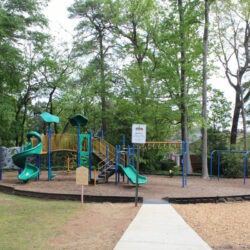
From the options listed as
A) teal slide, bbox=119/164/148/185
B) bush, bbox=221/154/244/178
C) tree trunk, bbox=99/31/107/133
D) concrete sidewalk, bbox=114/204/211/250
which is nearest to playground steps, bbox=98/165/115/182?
teal slide, bbox=119/164/148/185

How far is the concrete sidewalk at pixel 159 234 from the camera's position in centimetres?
718

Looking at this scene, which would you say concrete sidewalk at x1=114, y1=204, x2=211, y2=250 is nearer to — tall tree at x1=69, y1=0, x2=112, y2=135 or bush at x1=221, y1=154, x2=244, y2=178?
bush at x1=221, y1=154, x2=244, y2=178

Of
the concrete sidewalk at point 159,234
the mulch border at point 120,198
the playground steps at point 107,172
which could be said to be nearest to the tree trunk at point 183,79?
the playground steps at point 107,172

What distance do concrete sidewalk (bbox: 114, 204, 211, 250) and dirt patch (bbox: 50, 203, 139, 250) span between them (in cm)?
22

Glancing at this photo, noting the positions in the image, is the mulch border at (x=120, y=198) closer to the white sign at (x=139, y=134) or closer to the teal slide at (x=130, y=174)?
the white sign at (x=139, y=134)

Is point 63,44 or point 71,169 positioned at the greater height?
point 63,44

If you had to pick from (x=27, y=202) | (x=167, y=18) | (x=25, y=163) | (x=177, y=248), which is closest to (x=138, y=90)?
(x=167, y=18)

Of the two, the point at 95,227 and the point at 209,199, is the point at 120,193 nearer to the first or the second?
the point at 209,199

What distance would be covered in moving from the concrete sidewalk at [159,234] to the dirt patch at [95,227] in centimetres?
22

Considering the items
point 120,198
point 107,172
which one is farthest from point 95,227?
point 107,172

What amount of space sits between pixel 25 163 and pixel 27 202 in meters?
6.40

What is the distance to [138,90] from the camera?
A: 2872 centimetres

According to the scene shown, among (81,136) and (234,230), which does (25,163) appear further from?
(234,230)

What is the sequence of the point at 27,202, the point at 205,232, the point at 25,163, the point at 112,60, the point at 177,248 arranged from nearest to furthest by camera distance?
the point at 177,248 → the point at 205,232 → the point at 27,202 → the point at 25,163 → the point at 112,60
